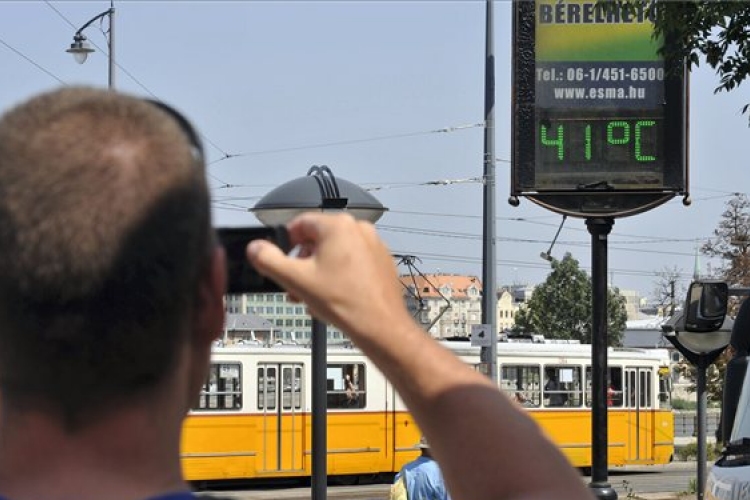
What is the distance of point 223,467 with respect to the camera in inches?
1101

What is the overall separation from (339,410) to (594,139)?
54.6 ft

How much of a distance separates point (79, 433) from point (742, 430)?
7645mm

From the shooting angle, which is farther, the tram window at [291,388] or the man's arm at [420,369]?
the tram window at [291,388]

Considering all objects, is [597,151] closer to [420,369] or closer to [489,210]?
[420,369]

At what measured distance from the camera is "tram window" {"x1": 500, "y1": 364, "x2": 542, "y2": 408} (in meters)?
30.7

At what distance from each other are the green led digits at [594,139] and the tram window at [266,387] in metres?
16.0

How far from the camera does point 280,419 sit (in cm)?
2828

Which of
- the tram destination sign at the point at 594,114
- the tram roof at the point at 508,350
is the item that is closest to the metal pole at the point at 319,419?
the tram destination sign at the point at 594,114

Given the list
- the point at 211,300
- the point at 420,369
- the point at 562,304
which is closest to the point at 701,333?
the point at 420,369

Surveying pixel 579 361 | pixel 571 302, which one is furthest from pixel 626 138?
pixel 571 302

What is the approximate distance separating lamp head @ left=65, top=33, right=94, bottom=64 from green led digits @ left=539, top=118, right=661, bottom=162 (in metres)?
14.3

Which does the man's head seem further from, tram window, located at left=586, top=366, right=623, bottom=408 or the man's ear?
tram window, located at left=586, top=366, right=623, bottom=408

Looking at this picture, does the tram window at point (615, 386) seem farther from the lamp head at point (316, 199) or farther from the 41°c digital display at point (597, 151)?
the lamp head at point (316, 199)

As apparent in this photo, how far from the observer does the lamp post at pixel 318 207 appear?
928 cm
